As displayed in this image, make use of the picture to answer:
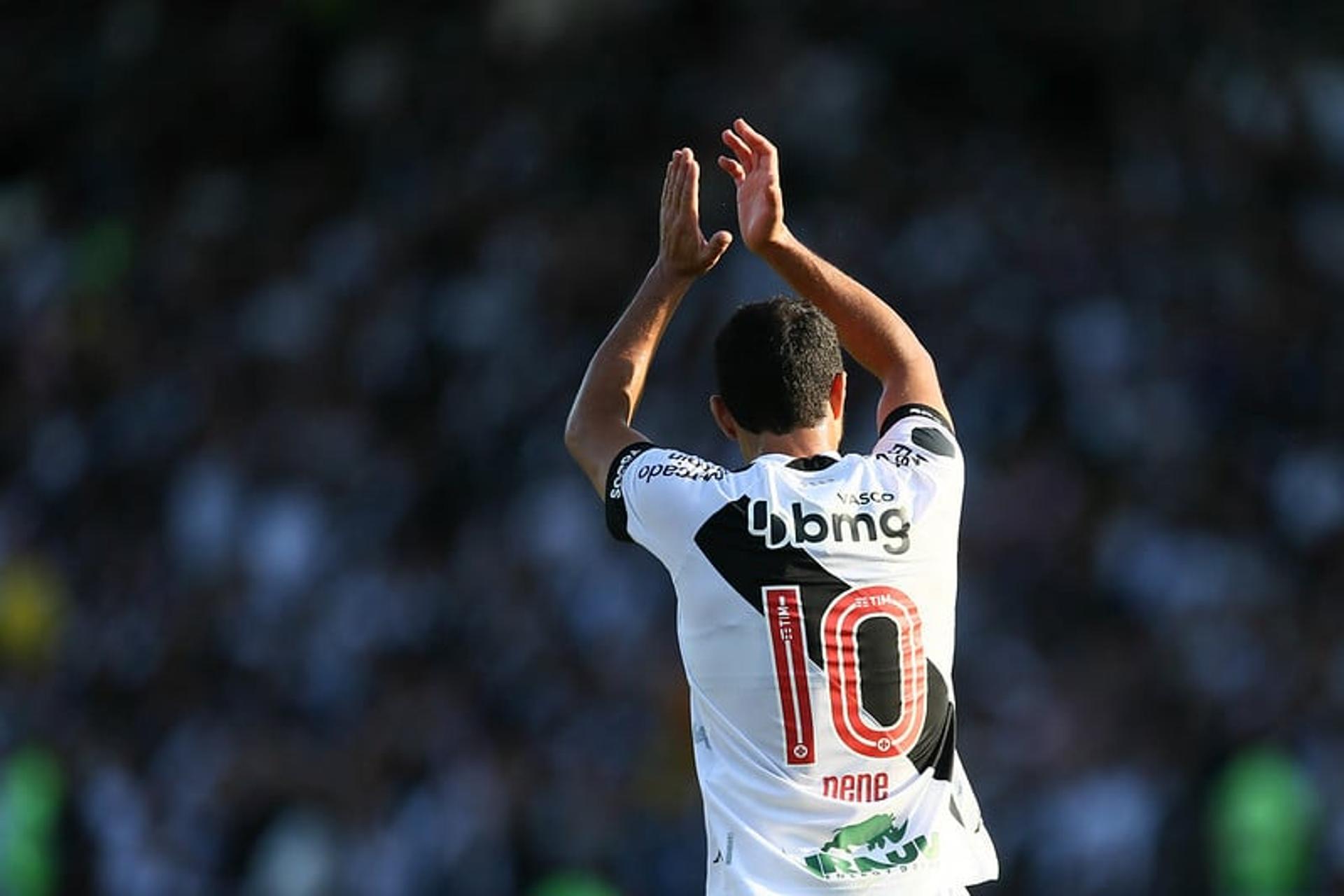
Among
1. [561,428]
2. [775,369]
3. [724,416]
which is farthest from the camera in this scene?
[561,428]

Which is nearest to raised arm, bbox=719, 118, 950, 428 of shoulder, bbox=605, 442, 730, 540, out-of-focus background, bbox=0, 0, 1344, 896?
shoulder, bbox=605, 442, 730, 540

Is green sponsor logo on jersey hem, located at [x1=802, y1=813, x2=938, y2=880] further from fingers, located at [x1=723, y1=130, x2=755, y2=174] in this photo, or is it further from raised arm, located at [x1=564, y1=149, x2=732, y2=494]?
fingers, located at [x1=723, y1=130, x2=755, y2=174]

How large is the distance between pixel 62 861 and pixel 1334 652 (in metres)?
A: 5.98

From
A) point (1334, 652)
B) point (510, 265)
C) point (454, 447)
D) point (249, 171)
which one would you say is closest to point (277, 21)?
point (249, 171)

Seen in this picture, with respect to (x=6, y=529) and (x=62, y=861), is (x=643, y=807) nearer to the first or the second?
(x=62, y=861)

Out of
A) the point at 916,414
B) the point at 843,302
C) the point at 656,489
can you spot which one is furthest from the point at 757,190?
the point at 656,489

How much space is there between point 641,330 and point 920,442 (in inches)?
22.2

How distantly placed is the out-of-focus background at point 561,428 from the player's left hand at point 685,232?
4.49 meters

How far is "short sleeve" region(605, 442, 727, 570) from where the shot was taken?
3.64 meters

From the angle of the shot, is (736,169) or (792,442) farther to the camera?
(736,169)

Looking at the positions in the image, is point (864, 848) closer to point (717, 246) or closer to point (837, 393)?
point (837, 393)

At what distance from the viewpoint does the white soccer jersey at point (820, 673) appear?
11.8 ft

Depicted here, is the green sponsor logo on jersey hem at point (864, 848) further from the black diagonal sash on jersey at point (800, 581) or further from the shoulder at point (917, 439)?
the shoulder at point (917, 439)

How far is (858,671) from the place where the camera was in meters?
3.59
